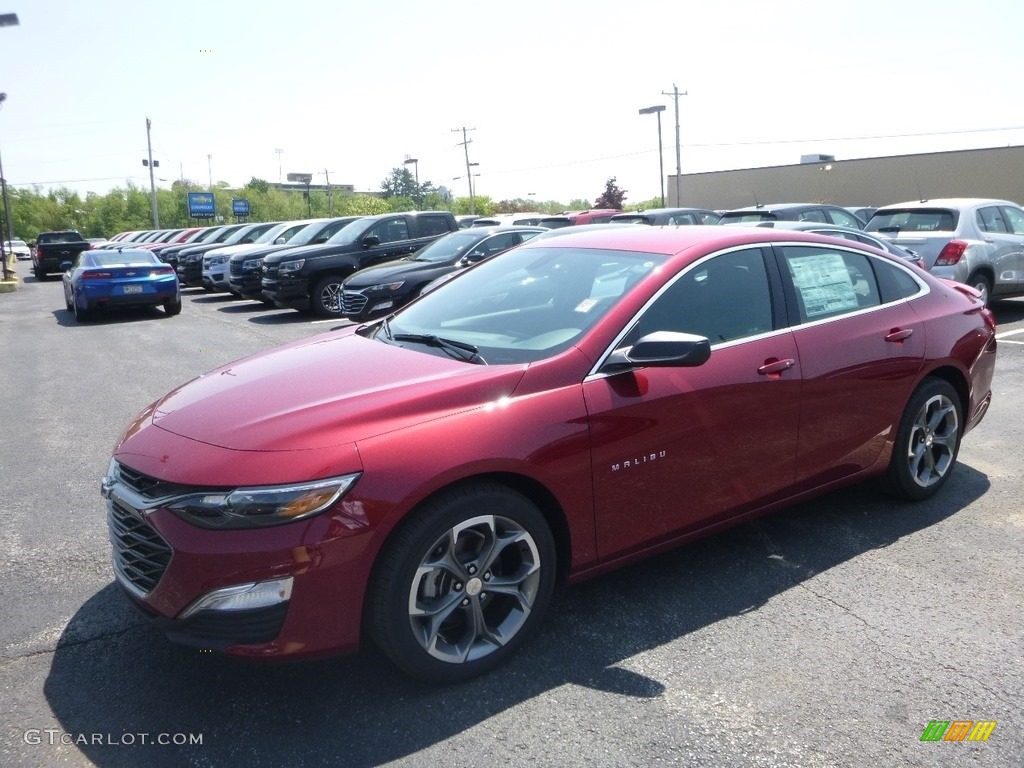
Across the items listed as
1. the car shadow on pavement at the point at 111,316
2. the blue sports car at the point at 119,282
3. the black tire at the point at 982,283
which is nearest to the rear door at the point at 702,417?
the black tire at the point at 982,283

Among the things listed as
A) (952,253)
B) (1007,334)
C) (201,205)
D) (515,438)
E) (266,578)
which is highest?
(201,205)

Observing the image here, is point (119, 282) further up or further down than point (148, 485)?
further up

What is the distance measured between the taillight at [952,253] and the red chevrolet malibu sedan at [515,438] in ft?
24.5

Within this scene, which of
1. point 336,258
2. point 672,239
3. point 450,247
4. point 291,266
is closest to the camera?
point 672,239

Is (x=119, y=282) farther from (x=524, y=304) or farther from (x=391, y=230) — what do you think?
(x=524, y=304)

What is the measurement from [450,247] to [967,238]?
741cm

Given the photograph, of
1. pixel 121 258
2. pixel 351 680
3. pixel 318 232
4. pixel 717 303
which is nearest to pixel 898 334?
pixel 717 303

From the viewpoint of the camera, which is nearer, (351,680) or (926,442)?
(351,680)

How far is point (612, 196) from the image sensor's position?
62031 mm

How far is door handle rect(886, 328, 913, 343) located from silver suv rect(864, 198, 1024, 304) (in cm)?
764

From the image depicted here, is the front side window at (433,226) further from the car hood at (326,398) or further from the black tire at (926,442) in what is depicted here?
the car hood at (326,398)

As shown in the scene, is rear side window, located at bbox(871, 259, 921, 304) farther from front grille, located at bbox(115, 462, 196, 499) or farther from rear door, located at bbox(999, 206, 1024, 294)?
rear door, located at bbox(999, 206, 1024, 294)

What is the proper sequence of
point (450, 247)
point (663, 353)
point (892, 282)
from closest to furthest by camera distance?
point (663, 353)
point (892, 282)
point (450, 247)

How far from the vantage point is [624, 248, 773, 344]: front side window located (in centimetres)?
382
